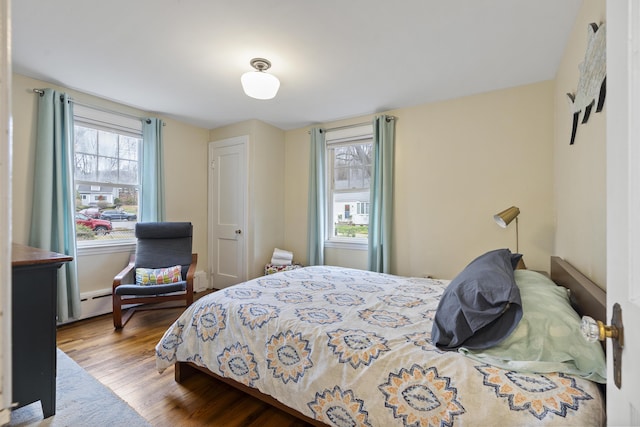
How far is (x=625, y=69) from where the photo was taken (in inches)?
21.3

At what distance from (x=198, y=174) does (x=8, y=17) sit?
153 inches

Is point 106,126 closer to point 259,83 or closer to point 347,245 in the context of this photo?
point 259,83

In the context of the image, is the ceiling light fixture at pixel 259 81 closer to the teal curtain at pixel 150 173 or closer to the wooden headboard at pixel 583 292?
the teal curtain at pixel 150 173

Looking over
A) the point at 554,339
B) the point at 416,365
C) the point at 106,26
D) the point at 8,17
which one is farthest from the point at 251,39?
the point at 554,339

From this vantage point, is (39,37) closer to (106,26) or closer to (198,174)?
(106,26)

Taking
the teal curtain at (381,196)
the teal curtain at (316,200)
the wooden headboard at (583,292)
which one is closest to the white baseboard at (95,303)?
the teal curtain at (316,200)

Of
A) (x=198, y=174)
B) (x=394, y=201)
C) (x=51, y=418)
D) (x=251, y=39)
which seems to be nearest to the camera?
(x=51, y=418)

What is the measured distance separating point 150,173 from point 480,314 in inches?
145

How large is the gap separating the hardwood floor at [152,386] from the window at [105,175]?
1075 millimetres

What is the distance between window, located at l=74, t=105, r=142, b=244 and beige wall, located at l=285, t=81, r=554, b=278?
9.41 feet

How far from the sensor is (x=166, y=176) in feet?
12.2

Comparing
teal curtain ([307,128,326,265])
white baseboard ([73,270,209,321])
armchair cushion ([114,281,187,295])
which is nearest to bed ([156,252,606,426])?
armchair cushion ([114,281,187,295])

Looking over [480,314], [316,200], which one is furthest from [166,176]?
[480,314]

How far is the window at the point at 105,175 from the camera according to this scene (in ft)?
10.1
